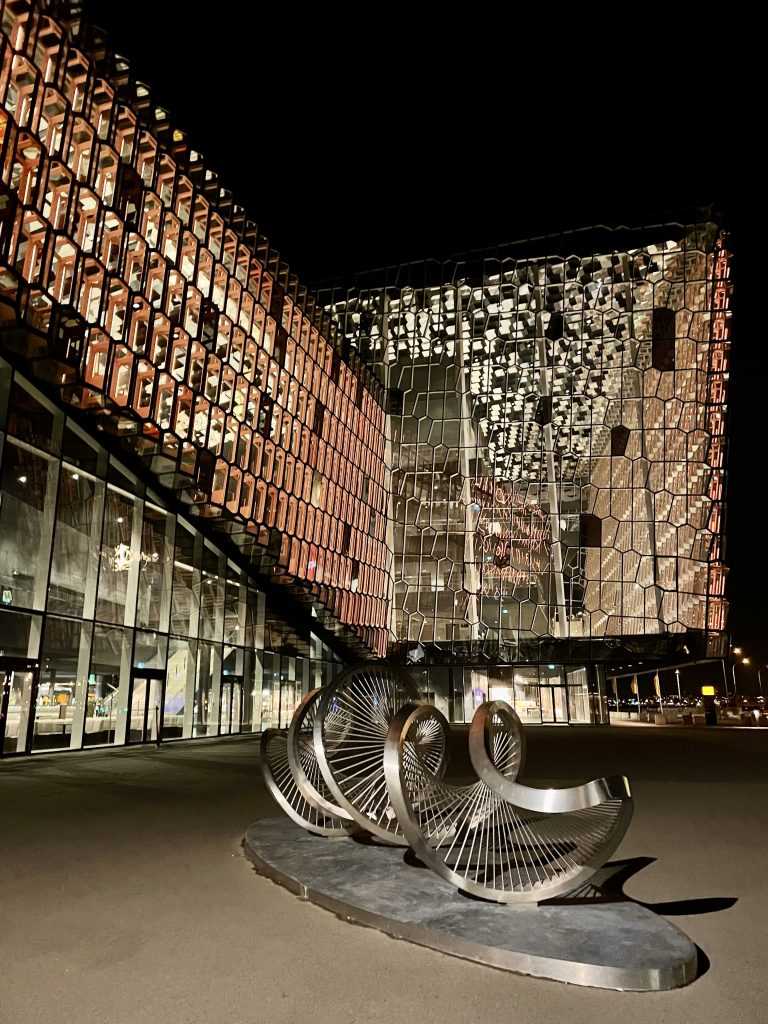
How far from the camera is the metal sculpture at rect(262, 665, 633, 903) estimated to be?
3.59m

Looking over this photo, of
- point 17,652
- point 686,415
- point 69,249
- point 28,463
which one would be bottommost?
point 17,652

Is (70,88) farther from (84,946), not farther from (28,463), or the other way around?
(84,946)

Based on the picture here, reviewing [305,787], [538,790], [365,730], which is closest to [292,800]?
[305,787]

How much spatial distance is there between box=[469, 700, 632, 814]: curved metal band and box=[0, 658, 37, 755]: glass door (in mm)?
11093

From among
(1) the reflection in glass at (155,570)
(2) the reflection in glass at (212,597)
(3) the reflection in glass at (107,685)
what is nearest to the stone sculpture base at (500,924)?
(3) the reflection in glass at (107,685)

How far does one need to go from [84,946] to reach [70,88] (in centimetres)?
1466

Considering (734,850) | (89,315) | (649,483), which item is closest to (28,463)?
(89,315)

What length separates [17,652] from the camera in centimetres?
1288

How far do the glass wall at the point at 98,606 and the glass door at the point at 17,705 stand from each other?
0.06 ft

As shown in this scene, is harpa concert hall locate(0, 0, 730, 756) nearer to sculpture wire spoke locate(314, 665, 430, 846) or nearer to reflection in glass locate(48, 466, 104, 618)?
reflection in glass locate(48, 466, 104, 618)

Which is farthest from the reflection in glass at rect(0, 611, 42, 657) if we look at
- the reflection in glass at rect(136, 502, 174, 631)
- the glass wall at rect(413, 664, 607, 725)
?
the glass wall at rect(413, 664, 607, 725)

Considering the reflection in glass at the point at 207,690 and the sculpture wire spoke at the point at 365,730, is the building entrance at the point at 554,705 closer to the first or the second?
the reflection in glass at the point at 207,690

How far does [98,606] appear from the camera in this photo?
15000mm

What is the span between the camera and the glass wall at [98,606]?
1292cm
